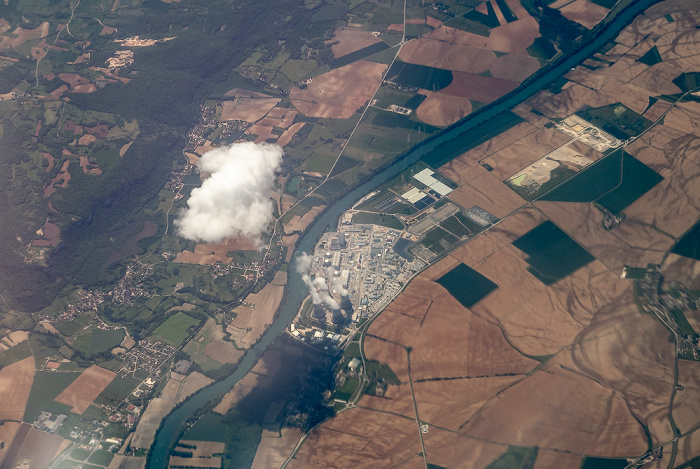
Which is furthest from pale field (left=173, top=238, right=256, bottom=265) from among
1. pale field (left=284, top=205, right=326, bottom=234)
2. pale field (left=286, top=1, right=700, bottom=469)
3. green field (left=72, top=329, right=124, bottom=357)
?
pale field (left=286, top=1, right=700, bottom=469)

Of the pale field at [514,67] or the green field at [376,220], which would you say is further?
the pale field at [514,67]

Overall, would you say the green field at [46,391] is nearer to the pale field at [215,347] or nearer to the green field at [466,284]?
the pale field at [215,347]

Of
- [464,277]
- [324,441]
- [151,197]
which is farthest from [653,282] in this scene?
[151,197]

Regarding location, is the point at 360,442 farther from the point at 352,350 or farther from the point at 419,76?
the point at 419,76

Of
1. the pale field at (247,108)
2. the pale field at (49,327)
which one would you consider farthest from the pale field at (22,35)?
the pale field at (49,327)

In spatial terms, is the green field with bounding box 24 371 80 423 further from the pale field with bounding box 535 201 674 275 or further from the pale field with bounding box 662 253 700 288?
the pale field with bounding box 662 253 700 288

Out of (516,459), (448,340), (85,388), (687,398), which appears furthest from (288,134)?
(687,398)
